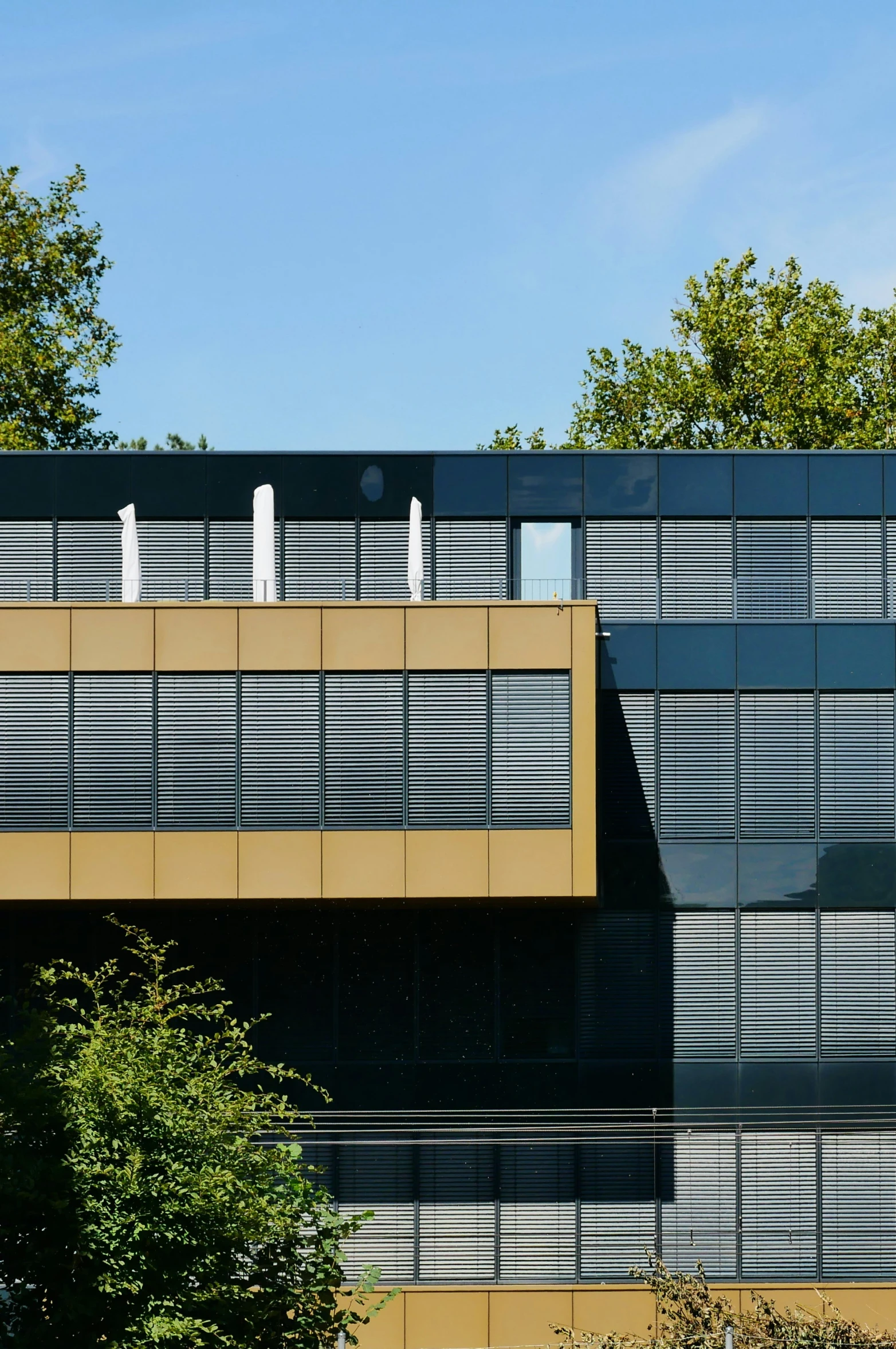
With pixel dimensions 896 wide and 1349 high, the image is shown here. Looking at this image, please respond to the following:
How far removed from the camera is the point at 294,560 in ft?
79.5

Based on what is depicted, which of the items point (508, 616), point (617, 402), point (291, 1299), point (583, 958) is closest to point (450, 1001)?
point (583, 958)

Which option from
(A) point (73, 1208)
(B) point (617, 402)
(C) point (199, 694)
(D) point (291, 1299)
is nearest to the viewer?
(A) point (73, 1208)

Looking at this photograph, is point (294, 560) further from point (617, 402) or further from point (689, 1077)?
point (617, 402)

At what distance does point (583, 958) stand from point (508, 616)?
211 inches

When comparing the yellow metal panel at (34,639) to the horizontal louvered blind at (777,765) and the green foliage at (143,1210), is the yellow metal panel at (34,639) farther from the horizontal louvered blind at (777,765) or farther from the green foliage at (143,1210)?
the horizontal louvered blind at (777,765)

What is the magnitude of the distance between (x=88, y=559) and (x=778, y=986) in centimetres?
1240

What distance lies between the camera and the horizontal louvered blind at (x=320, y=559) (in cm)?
2420

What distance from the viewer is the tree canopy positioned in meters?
41.6

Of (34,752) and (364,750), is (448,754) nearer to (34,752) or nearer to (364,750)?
(364,750)

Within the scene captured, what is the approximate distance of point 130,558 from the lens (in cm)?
2338

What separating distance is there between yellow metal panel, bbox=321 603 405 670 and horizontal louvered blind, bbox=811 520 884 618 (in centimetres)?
688

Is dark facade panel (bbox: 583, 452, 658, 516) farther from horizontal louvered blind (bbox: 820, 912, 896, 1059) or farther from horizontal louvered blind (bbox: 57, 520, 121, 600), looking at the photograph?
horizontal louvered blind (bbox: 57, 520, 121, 600)

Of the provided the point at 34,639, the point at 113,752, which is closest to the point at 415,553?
the point at 113,752

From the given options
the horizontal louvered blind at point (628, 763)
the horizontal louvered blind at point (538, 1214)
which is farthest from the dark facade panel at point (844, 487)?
the horizontal louvered blind at point (538, 1214)
